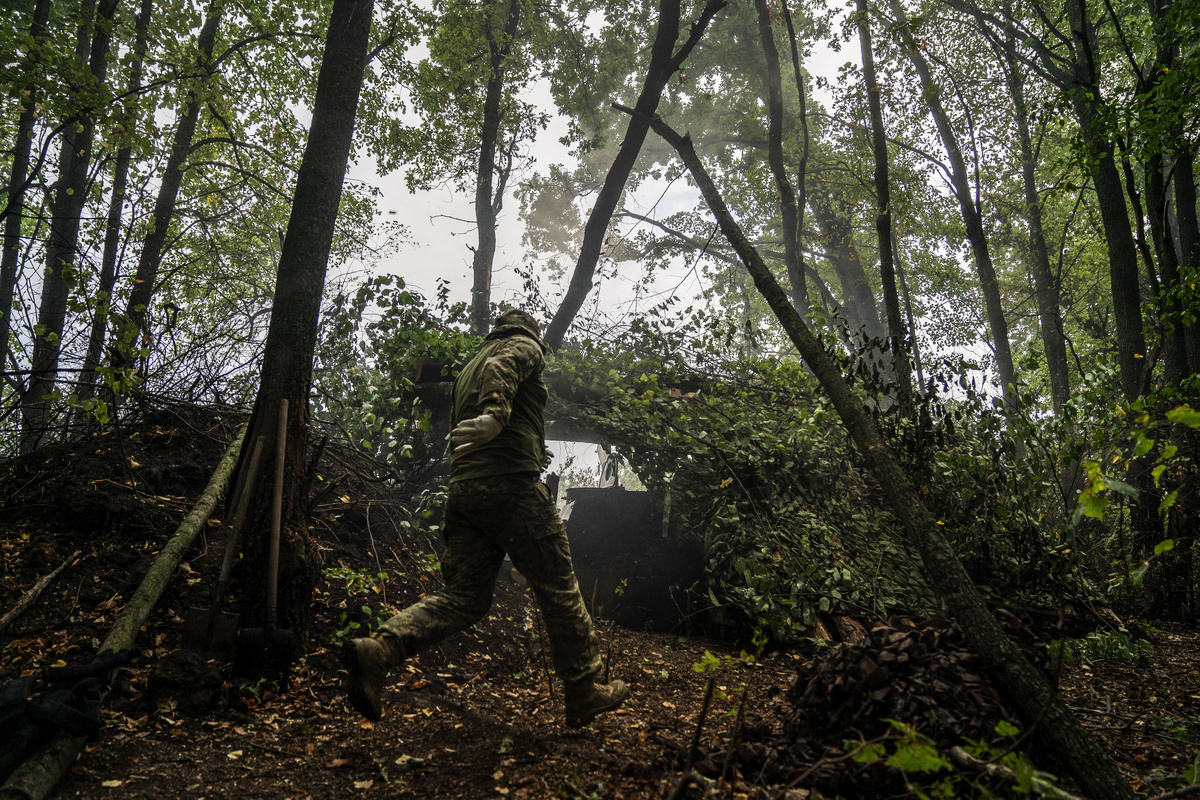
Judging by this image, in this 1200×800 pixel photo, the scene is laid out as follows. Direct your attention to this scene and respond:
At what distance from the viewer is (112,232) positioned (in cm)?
832

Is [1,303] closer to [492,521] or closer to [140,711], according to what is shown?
[140,711]

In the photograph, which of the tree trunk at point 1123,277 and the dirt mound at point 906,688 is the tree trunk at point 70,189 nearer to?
the dirt mound at point 906,688

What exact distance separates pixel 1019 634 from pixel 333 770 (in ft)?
11.6

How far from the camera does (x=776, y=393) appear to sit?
24.2 feet

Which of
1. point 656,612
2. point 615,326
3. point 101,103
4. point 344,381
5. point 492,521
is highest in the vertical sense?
point 101,103

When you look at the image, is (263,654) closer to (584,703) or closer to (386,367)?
(584,703)

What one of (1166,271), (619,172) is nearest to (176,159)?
(619,172)

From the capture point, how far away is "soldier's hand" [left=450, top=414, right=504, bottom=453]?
287 cm

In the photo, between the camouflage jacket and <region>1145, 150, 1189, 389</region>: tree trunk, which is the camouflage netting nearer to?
the camouflage jacket

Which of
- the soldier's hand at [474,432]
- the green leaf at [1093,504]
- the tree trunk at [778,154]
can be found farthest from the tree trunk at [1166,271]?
the soldier's hand at [474,432]

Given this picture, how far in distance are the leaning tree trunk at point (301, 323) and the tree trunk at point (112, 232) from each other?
108 cm

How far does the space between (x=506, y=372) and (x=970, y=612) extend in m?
2.67

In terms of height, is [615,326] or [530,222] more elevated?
[530,222]

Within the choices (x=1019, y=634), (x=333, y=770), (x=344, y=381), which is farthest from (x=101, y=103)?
(x=1019, y=634)
